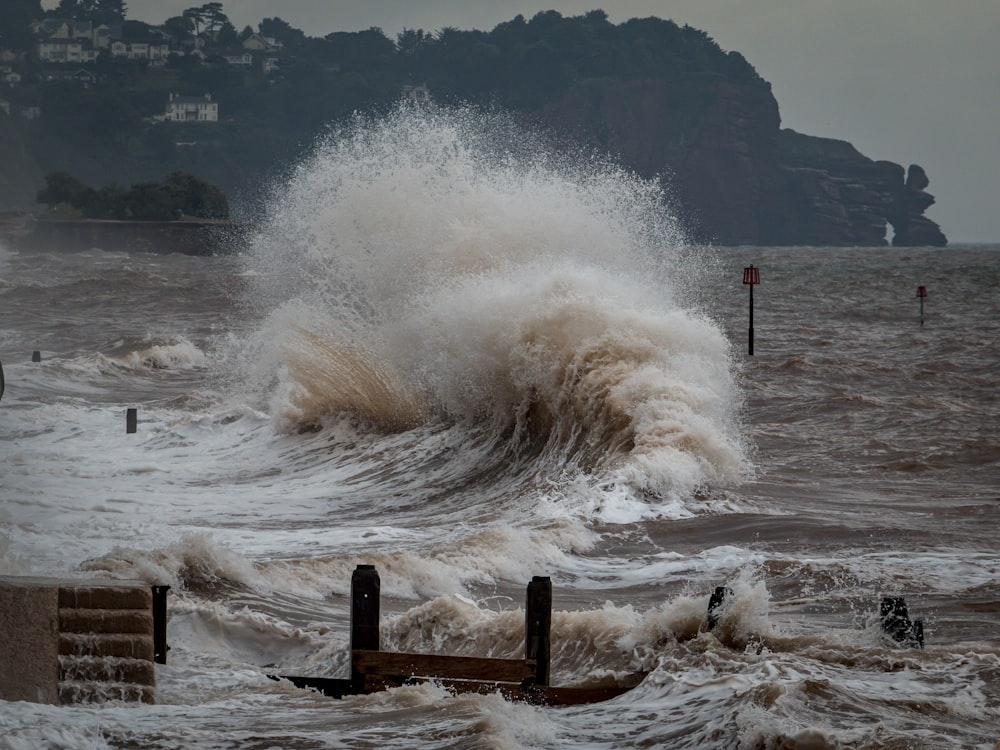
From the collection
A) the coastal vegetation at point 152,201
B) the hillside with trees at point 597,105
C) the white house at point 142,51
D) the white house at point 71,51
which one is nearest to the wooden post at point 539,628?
the white house at point 71,51

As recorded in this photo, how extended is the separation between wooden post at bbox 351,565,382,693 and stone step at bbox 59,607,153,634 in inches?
36.0

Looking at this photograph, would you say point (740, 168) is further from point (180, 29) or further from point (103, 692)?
point (103, 692)

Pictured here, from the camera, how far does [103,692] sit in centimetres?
582

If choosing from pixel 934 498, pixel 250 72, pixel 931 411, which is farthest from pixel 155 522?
pixel 250 72

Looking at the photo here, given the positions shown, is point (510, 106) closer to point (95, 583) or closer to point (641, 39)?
point (641, 39)

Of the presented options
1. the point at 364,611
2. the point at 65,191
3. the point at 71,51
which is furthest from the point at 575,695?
the point at 65,191

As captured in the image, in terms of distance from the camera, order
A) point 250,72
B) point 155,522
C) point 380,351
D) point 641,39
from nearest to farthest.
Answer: point 155,522
point 380,351
point 250,72
point 641,39

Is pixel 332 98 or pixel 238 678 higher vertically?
pixel 332 98

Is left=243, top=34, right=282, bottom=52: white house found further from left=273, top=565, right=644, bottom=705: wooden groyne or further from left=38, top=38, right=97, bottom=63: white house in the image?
left=273, top=565, right=644, bottom=705: wooden groyne

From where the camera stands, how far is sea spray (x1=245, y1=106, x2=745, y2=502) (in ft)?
44.9

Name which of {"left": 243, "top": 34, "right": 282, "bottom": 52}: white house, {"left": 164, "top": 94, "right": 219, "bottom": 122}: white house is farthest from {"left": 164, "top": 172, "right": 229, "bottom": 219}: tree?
{"left": 243, "top": 34, "right": 282, "bottom": 52}: white house

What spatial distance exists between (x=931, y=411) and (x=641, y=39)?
18276cm

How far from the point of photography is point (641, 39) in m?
195

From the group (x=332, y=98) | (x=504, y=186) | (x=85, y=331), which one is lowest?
(x=85, y=331)
